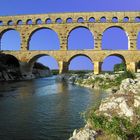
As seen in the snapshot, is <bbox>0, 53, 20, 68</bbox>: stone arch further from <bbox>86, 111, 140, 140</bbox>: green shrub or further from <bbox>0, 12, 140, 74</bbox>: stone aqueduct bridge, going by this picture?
<bbox>86, 111, 140, 140</bbox>: green shrub

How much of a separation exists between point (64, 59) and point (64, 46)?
2.97 metres

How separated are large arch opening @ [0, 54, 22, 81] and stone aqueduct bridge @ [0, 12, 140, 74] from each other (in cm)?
150

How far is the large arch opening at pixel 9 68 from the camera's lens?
59.4m

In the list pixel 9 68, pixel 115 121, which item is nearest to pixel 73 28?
pixel 9 68

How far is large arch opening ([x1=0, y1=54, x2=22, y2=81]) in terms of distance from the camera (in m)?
59.4

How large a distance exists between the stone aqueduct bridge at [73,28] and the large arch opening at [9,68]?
150 cm

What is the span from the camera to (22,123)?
48.6 feet

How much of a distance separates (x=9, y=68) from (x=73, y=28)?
1592cm

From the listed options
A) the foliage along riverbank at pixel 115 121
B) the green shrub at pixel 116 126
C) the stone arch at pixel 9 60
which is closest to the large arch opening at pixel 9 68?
the stone arch at pixel 9 60

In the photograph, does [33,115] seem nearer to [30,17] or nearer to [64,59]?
[64,59]

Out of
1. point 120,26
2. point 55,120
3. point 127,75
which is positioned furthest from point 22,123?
point 120,26

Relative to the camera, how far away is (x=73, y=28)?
2608 inches

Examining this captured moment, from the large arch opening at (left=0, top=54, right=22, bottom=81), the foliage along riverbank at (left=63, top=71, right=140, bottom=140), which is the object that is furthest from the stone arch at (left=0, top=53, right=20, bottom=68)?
the foliage along riverbank at (left=63, top=71, right=140, bottom=140)

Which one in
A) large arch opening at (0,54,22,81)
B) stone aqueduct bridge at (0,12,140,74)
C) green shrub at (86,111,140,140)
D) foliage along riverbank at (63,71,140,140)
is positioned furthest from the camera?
stone aqueduct bridge at (0,12,140,74)
